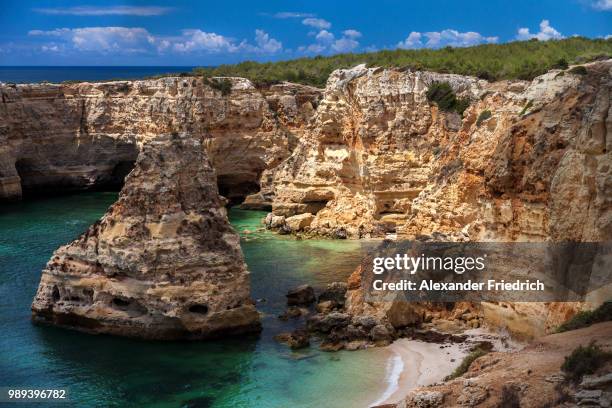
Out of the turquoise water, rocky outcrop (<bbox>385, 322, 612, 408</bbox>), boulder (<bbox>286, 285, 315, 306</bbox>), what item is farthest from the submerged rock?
rocky outcrop (<bbox>385, 322, 612, 408</bbox>)

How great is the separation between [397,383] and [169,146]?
1147 centimetres

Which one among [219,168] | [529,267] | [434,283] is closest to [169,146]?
Answer: [434,283]

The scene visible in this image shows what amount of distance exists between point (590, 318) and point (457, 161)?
18791 mm

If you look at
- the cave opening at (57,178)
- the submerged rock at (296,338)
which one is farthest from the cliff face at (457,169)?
the cave opening at (57,178)

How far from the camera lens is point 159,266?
2553 cm

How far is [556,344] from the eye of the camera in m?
15.4

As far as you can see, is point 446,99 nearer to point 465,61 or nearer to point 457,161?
point 457,161

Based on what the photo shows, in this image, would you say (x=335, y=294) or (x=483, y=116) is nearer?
(x=335, y=294)

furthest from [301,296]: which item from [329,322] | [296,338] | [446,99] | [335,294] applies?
[446,99]

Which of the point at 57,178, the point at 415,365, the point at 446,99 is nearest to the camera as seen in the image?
the point at 415,365

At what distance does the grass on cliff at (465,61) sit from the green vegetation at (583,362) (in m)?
32.1

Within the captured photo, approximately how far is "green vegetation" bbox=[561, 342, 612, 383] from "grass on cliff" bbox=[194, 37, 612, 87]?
105 feet

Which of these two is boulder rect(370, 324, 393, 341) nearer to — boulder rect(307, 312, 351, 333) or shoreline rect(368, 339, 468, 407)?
shoreline rect(368, 339, 468, 407)

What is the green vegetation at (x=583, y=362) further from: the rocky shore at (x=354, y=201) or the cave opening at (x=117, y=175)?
the cave opening at (x=117, y=175)
